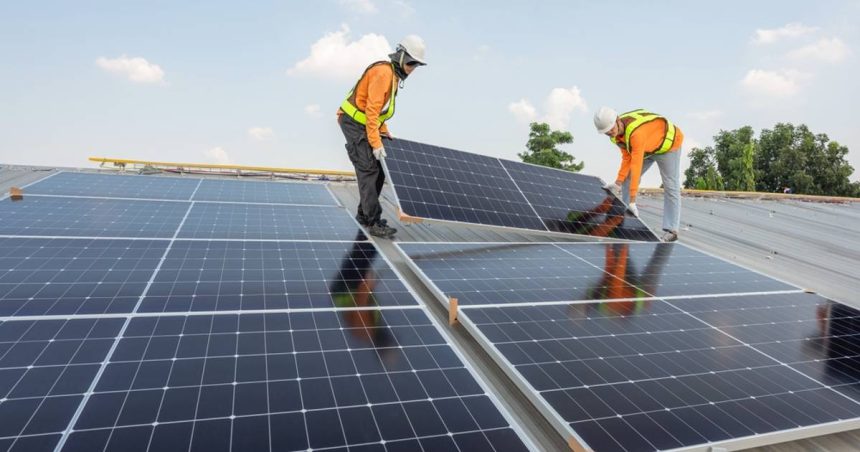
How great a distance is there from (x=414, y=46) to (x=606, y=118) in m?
4.08

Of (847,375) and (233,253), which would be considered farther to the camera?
(233,253)

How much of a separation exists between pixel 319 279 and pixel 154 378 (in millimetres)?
2457

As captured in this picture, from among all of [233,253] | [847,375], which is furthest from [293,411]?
[847,375]

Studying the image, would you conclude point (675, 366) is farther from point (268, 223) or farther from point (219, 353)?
point (268, 223)

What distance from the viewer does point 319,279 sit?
584 cm

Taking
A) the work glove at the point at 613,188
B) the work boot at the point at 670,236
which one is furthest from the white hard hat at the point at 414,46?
the work boot at the point at 670,236

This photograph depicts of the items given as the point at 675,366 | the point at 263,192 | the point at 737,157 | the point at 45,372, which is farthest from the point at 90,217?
the point at 737,157

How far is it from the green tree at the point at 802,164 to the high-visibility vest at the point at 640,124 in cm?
5031

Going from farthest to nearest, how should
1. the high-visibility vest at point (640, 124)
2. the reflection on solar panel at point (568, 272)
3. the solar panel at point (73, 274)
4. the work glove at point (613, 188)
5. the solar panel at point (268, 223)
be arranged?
the work glove at point (613, 188) < the high-visibility vest at point (640, 124) < the solar panel at point (268, 223) < the reflection on solar panel at point (568, 272) < the solar panel at point (73, 274)

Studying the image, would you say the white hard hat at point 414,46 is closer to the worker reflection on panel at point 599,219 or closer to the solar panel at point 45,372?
the worker reflection on panel at point 599,219

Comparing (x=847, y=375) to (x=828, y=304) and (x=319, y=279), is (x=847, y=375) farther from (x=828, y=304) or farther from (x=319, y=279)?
(x=319, y=279)

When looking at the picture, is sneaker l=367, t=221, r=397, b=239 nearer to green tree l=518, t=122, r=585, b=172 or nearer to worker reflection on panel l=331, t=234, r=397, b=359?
worker reflection on panel l=331, t=234, r=397, b=359

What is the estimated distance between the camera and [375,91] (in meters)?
7.91

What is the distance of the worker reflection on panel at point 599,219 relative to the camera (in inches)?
361
